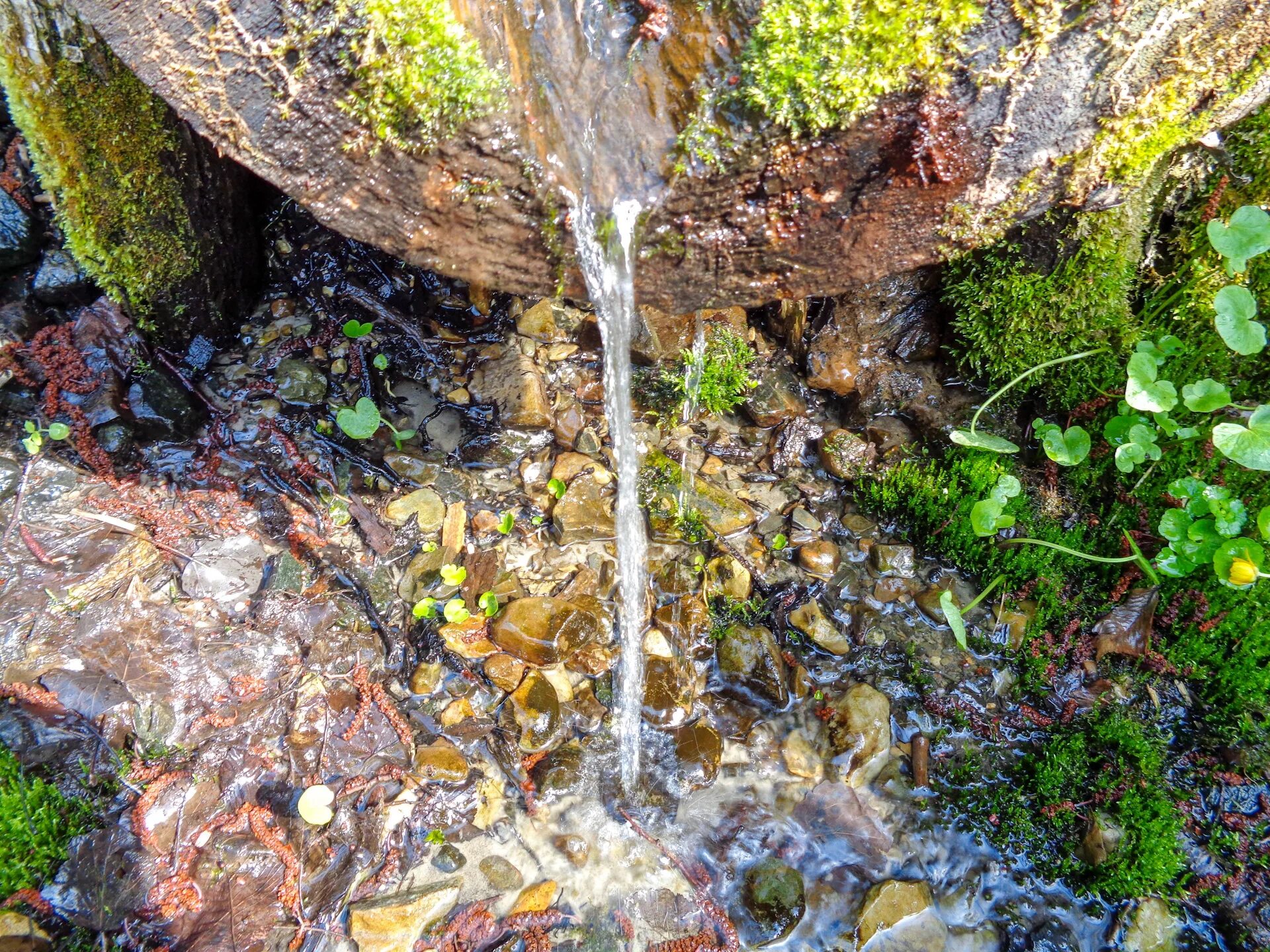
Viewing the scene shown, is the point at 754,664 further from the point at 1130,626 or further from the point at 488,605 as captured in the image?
the point at 1130,626

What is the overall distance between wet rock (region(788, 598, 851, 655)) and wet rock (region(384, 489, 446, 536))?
81.1 inches

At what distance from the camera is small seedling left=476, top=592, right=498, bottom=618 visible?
3672 millimetres

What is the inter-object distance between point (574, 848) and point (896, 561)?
2245 mm

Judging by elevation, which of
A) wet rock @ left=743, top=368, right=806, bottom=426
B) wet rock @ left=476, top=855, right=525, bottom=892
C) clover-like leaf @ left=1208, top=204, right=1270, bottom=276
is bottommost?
wet rock @ left=476, top=855, right=525, bottom=892

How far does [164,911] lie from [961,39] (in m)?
4.34

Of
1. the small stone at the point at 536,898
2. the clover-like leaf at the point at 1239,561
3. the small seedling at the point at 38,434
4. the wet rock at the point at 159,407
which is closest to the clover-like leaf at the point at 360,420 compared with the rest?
the wet rock at the point at 159,407

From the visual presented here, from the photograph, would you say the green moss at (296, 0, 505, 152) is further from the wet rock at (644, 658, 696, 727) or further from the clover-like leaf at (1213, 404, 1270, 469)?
the clover-like leaf at (1213, 404, 1270, 469)

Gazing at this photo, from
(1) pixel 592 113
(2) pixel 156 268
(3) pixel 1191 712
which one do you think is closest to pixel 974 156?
(1) pixel 592 113

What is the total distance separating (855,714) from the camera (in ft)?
11.2

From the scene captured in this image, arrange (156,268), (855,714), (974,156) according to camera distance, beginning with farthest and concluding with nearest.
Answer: (156,268) → (855,714) → (974,156)

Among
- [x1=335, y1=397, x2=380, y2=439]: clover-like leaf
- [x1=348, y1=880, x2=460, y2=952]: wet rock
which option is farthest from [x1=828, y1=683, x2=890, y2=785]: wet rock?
[x1=335, y1=397, x2=380, y2=439]: clover-like leaf

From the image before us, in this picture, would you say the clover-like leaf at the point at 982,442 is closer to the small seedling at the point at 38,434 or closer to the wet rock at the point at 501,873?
the wet rock at the point at 501,873

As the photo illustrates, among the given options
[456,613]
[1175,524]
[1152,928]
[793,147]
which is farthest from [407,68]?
[1152,928]

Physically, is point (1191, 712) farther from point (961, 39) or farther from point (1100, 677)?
point (961, 39)
